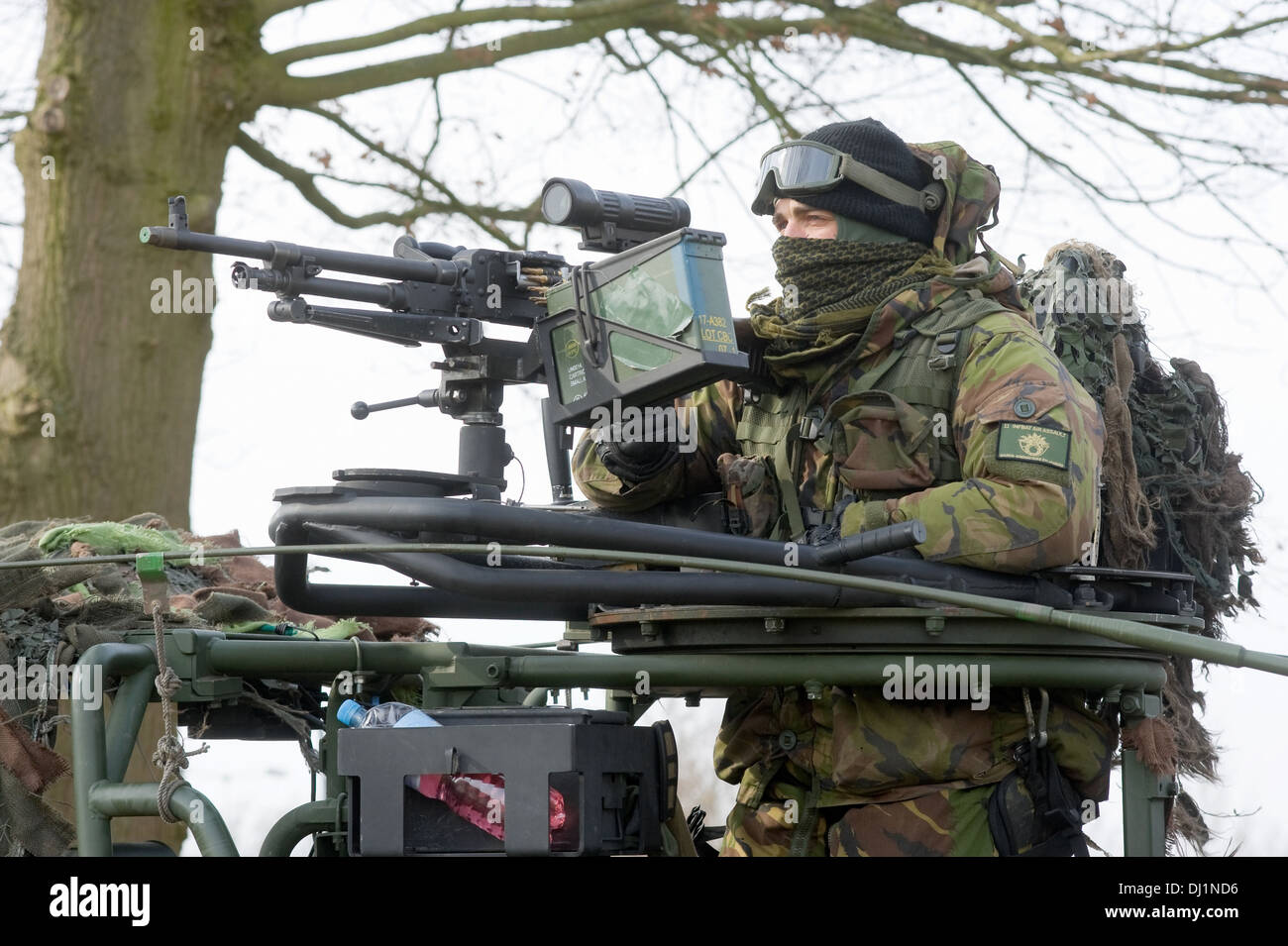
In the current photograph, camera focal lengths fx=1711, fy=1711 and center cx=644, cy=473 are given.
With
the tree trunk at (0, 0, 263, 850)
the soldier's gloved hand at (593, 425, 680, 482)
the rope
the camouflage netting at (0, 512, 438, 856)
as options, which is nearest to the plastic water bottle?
the rope

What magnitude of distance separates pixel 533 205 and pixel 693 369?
5.95 m

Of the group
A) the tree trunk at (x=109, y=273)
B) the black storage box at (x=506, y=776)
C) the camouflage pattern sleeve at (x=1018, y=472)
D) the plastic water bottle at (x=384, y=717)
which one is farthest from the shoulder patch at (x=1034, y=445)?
the tree trunk at (x=109, y=273)

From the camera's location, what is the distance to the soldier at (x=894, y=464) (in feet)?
12.4

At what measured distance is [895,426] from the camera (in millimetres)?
4055

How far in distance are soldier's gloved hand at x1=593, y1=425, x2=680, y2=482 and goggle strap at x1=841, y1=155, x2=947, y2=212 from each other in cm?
82

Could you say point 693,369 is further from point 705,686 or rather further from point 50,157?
point 50,157

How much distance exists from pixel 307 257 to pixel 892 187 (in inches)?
58.2

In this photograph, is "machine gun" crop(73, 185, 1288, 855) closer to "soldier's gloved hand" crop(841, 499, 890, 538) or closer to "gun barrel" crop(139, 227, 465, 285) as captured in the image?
"gun barrel" crop(139, 227, 465, 285)

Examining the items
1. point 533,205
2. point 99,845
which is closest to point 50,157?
point 533,205

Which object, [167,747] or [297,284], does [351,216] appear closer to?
[297,284]

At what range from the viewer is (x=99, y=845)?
11.1ft

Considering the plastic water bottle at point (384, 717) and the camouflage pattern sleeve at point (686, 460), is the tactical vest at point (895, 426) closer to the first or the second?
the camouflage pattern sleeve at point (686, 460)

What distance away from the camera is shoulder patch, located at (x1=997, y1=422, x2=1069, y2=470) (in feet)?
12.2
